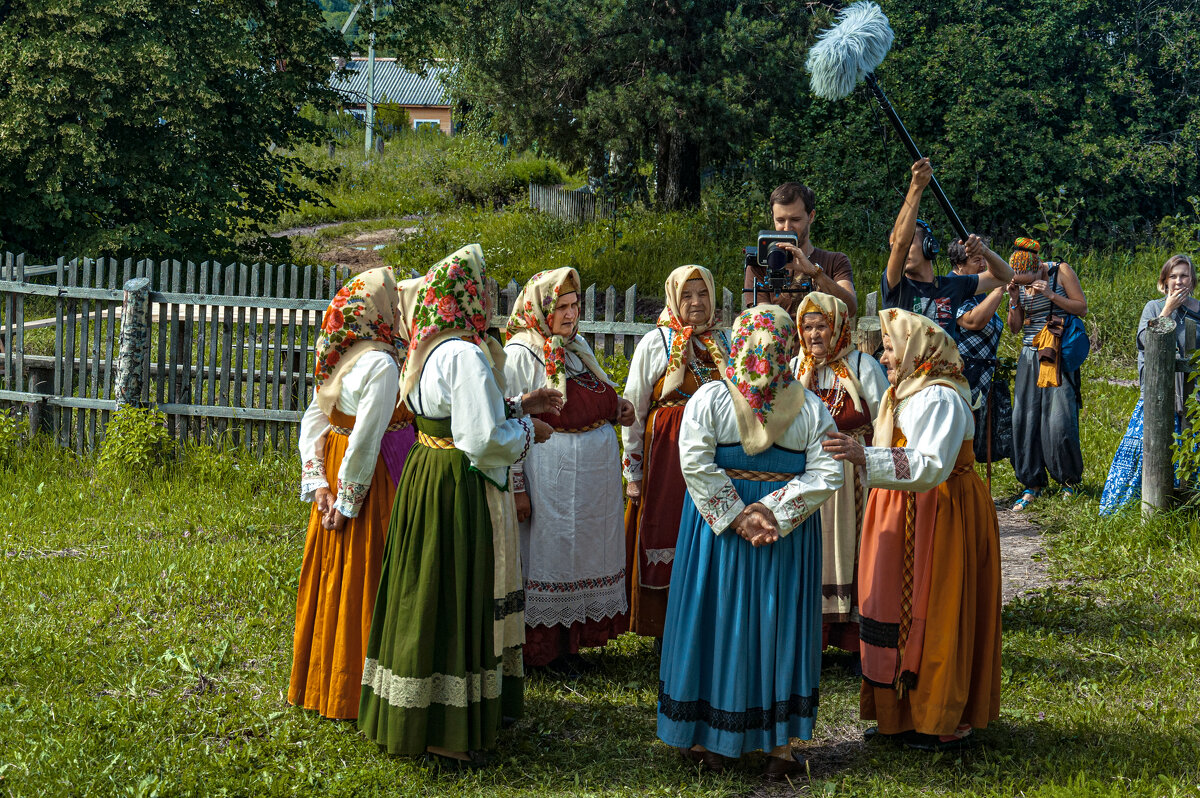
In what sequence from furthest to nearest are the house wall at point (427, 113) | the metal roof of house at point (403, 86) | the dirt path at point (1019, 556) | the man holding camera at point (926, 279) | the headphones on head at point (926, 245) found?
the metal roof of house at point (403, 86) → the house wall at point (427, 113) → the dirt path at point (1019, 556) → the headphones on head at point (926, 245) → the man holding camera at point (926, 279)

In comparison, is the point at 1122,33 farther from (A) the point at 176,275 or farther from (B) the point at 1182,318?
(A) the point at 176,275

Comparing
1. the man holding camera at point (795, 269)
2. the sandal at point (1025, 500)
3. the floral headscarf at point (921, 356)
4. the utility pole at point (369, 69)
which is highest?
the utility pole at point (369, 69)

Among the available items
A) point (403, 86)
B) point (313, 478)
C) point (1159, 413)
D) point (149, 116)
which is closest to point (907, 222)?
point (1159, 413)

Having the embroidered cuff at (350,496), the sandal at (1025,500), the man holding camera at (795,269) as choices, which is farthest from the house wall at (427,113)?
the embroidered cuff at (350,496)

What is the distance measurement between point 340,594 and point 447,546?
67 centimetres

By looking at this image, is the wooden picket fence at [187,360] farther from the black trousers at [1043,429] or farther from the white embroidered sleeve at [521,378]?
the black trousers at [1043,429]

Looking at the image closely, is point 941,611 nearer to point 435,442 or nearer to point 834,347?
point 834,347

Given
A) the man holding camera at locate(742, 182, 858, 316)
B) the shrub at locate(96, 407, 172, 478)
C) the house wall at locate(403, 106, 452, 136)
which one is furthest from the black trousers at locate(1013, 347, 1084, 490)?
the house wall at locate(403, 106, 452, 136)

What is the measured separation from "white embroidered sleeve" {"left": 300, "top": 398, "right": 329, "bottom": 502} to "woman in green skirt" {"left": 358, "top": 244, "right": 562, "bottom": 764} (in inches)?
21.2

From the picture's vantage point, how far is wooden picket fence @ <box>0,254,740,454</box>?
7.91 meters

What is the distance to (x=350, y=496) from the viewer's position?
4.18 metres

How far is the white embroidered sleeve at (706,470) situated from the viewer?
3.81 m

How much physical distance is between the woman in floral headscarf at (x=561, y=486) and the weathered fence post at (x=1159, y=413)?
3.68m

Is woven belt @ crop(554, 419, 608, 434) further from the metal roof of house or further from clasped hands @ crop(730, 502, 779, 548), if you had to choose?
the metal roof of house
